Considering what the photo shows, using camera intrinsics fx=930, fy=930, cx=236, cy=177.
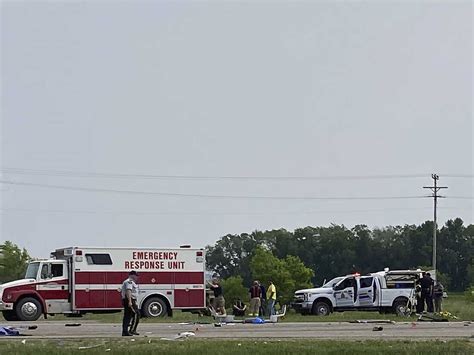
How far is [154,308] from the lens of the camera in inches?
1432

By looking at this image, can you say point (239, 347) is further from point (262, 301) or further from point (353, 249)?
point (353, 249)

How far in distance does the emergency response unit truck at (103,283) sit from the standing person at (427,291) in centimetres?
871

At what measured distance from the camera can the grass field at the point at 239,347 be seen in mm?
16781

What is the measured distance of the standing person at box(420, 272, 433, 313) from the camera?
35312mm

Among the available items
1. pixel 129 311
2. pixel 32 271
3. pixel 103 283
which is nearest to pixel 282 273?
pixel 103 283

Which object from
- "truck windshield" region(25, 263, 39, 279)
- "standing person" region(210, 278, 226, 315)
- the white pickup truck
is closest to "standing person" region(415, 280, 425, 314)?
the white pickup truck

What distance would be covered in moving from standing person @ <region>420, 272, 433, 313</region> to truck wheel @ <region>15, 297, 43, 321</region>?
47.6 ft

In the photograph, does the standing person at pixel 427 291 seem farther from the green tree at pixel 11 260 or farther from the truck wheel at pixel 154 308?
the green tree at pixel 11 260

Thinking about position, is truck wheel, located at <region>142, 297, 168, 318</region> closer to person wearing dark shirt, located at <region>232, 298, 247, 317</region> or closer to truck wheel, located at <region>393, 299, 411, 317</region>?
person wearing dark shirt, located at <region>232, 298, 247, 317</region>

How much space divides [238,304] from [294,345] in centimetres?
1948

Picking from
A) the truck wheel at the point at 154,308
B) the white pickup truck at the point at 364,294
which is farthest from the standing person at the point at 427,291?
the truck wheel at the point at 154,308

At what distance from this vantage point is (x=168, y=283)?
37.0 meters

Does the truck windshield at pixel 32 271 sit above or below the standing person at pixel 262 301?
above

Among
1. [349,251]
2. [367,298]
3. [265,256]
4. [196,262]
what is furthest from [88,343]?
[349,251]
